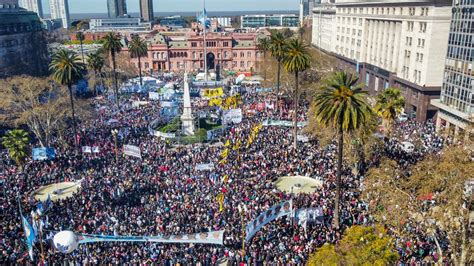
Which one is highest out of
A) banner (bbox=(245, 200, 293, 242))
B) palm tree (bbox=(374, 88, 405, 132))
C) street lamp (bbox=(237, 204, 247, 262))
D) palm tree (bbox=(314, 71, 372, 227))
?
palm tree (bbox=(314, 71, 372, 227))

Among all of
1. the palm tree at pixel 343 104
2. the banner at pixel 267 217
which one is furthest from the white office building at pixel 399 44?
the banner at pixel 267 217

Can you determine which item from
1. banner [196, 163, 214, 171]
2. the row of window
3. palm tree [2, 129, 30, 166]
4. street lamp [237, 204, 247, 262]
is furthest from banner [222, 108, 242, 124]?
the row of window

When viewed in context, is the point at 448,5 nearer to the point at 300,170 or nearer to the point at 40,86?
the point at 300,170

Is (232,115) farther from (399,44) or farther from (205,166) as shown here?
(399,44)

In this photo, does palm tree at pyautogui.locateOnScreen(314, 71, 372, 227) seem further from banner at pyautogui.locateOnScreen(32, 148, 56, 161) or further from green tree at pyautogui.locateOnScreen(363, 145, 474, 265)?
banner at pyautogui.locateOnScreen(32, 148, 56, 161)

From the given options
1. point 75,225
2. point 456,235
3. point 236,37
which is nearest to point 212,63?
point 236,37

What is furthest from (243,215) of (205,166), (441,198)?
(441,198)
